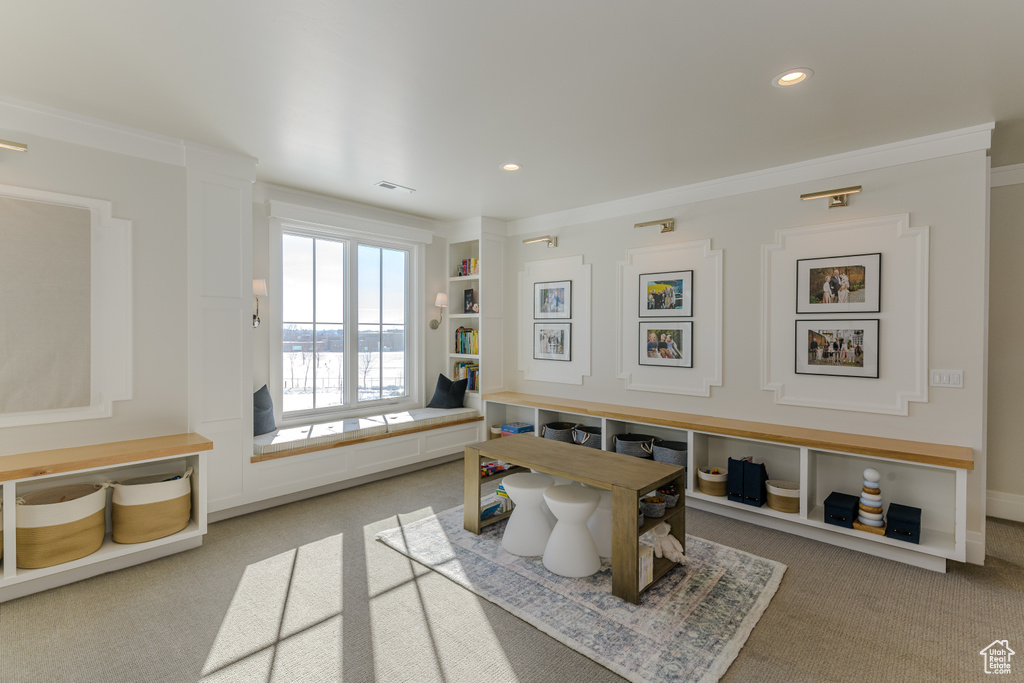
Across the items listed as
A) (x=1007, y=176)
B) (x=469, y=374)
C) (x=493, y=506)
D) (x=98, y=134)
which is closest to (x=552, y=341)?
(x=469, y=374)

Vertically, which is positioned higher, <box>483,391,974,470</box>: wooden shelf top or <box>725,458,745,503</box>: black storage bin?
<box>483,391,974,470</box>: wooden shelf top

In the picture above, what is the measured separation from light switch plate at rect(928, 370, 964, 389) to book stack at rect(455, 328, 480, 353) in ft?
12.7

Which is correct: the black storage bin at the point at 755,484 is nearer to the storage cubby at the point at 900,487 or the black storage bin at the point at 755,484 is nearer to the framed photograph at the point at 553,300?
the storage cubby at the point at 900,487

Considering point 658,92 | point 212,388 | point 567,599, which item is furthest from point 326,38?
point 567,599

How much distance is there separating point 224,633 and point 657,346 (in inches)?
142

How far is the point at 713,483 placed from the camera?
359 cm

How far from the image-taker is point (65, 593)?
8.28 ft

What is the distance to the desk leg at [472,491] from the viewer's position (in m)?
3.24

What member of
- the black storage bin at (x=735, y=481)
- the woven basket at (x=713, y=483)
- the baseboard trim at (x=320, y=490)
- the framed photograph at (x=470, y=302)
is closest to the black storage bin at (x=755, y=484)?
the black storage bin at (x=735, y=481)

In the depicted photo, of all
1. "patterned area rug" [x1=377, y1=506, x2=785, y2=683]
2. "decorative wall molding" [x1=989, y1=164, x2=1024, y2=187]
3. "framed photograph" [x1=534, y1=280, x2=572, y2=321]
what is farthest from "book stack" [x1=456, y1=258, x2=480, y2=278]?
"decorative wall molding" [x1=989, y1=164, x2=1024, y2=187]

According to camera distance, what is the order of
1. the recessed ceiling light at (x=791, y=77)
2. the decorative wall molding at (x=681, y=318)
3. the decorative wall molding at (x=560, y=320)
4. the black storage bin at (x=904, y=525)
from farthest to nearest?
the decorative wall molding at (x=560, y=320)
the decorative wall molding at (x=681, y=318)
the black storage bin at (x=904, y=525)
the recessed ceiling light at (x=791, y=77)

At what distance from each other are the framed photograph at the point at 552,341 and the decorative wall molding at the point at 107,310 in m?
3.51

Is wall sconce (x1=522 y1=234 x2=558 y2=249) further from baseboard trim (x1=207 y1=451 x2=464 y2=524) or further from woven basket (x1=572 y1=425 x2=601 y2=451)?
baseboard trim (x1=207 y1=451 x2=464 y2=524)

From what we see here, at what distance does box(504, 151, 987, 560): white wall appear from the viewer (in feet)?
9.34
